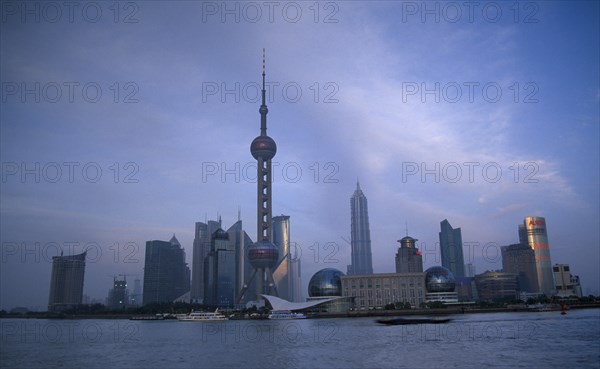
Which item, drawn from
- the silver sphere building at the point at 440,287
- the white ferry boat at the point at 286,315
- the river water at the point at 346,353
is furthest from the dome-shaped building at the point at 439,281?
the river water at the point at 346,353

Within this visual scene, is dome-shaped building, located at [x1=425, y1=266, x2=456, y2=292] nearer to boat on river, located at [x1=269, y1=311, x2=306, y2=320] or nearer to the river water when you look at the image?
boat on river, located at [x1=269, y1=311, x2=306, y2=320]

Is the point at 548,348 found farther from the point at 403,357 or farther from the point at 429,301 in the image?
the point at 429,301

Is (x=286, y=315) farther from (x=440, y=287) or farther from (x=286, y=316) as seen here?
(x=440, y=287)

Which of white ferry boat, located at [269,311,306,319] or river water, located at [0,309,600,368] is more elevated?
white ferry boat, located at [269,311,306,319]

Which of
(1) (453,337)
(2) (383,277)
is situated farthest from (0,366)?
(2) (383,277)

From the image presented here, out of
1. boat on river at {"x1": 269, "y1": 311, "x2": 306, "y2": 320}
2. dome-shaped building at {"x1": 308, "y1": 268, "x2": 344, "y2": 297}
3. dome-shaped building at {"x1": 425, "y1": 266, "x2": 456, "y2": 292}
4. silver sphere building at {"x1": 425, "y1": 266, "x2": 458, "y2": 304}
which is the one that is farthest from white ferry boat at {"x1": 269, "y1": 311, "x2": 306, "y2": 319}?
dome-shaped building at {"x1": 425, "y1": 266, "x2": 456, "y2": 292}

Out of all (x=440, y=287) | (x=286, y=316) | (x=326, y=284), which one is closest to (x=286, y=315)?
(x=286, y=316)

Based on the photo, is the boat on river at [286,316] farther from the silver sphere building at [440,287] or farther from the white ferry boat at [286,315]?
the silver sphere building at [440,287]
